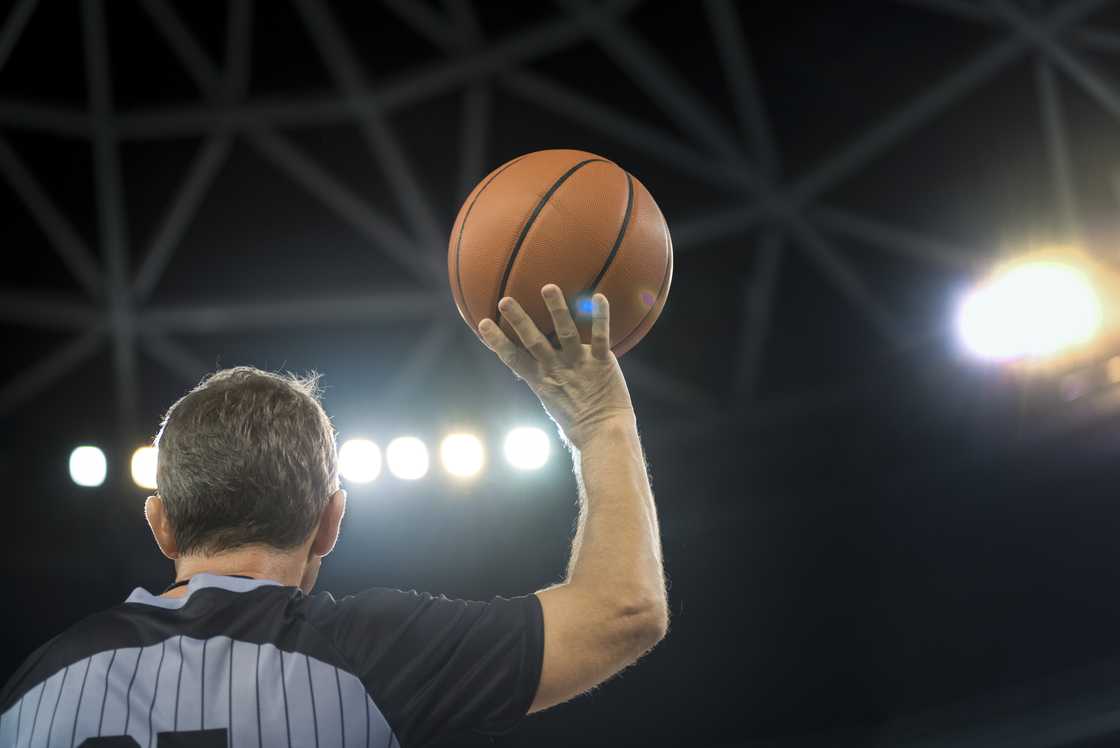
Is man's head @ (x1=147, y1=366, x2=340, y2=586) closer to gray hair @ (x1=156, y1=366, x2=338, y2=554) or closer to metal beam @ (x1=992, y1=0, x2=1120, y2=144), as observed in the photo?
gray hair @ (x1=156, y1=366, x2=338, y2=554)

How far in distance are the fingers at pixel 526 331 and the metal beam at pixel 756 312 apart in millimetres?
7551

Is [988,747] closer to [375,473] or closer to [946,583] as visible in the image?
[946,583]

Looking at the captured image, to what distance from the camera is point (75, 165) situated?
8.73m

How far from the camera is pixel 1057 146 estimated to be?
8.38 m

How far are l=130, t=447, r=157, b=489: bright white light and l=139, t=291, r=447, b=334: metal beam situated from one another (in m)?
1.29

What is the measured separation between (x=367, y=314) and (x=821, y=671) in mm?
5700

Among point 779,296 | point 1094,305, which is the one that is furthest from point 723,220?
point 1094,305

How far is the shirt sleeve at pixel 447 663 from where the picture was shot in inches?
67.4

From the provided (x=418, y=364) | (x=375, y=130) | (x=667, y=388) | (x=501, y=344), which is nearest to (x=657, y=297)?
(x=501, y=344)

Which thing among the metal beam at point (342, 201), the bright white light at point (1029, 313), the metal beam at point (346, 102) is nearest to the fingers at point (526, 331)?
the metal beam at point (346, 102)

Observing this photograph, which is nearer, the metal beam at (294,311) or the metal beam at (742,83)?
the metal beam at (742,83)

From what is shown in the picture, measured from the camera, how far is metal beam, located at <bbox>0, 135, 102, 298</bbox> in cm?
840

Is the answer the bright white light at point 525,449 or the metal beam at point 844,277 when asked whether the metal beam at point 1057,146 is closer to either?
the metal beam at point 844,277

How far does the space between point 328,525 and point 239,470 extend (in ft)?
0.77
